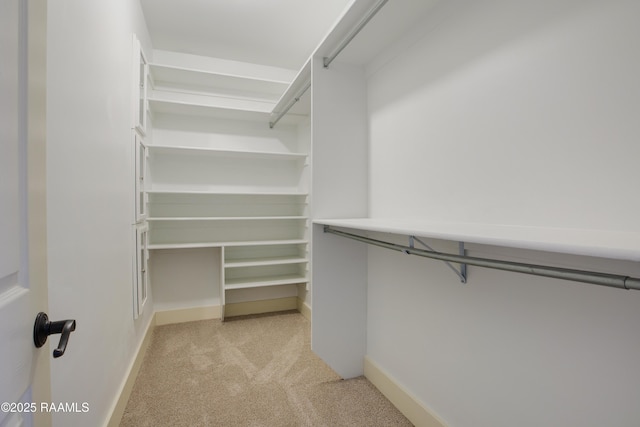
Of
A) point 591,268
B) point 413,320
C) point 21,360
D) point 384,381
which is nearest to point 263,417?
point 384,381

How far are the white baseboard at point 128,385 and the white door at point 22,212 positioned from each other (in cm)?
110

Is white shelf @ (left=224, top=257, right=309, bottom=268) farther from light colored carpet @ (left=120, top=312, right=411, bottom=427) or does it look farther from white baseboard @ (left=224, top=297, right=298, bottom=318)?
light colored carpet @ (left=120, top=312, right=411, bottom=427)

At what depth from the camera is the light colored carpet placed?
1.54 meters

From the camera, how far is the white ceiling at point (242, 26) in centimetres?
220

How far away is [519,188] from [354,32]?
1.09m

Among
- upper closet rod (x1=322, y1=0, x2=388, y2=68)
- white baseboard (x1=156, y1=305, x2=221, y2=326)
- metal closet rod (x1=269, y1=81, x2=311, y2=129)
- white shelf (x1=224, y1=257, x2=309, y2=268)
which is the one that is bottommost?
white baseboard (x1=156, y1=305, x2=221, y2=326)

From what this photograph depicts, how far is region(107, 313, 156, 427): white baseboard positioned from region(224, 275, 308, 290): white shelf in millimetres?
761

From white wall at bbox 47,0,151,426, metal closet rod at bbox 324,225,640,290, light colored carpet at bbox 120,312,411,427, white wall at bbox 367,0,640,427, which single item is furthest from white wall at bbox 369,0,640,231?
white wall at bbox 47,0,151,426

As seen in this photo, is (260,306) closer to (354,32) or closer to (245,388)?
(245,388)

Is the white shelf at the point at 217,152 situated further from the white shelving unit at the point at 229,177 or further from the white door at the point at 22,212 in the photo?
the white door at the point at 22,212

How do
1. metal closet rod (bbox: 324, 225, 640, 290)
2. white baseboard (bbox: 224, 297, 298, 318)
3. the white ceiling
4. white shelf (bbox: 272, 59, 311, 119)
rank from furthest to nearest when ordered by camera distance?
white baseboard (bbox: 224, 297, 298, 318) → the white ceiling → white shelf (bbox: 272, 59, 311, 119) → metal closet rod (bbox: 324, 225, 640, 290)

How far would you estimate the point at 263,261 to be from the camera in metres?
2.90

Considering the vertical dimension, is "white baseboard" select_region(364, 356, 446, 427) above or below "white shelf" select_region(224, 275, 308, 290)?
below

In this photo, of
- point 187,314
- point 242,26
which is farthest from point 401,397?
point 242,26
